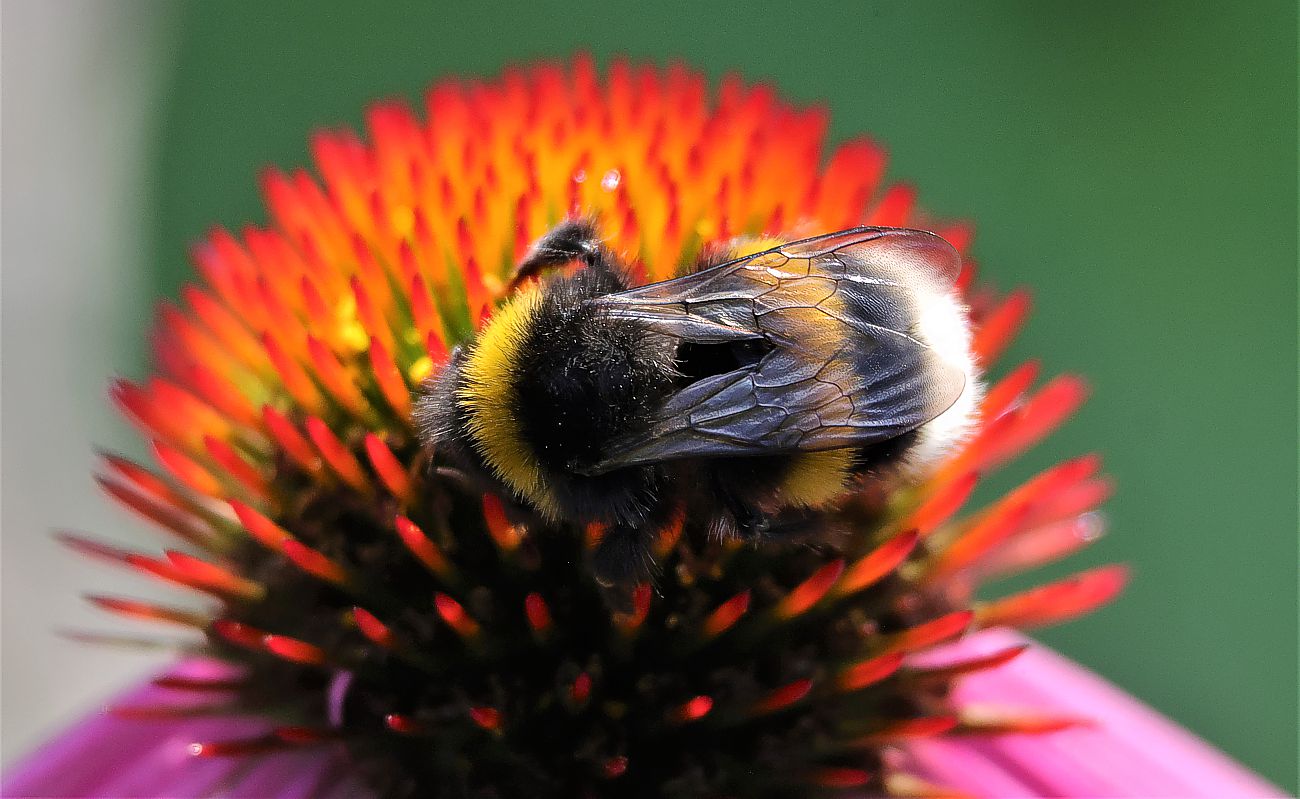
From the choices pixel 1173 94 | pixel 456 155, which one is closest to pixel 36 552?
pixel 456 155

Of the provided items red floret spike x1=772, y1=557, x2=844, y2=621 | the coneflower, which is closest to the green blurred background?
the coneflower

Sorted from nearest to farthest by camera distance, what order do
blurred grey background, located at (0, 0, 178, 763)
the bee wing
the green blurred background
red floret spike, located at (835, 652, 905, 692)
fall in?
the bee wing, red floret spike, located at (835, 652, 905, 692), the green blurred background, blurred grey background, located at (0, 0, 178, 763)

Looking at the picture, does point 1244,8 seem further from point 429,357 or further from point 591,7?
point 429,357

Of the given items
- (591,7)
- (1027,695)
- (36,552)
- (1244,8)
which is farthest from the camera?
(36,552)

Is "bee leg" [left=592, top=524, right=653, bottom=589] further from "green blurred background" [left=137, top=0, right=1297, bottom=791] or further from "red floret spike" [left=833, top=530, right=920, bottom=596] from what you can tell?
"green blurred background" [left=137, top=0, right=1297, bottom=791]

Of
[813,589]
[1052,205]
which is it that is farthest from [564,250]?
[1052,205]

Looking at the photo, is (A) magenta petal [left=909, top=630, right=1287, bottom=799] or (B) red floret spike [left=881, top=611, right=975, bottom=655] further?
(A) magenta petal [left=909, top=630, right=1287, bottom=799]
